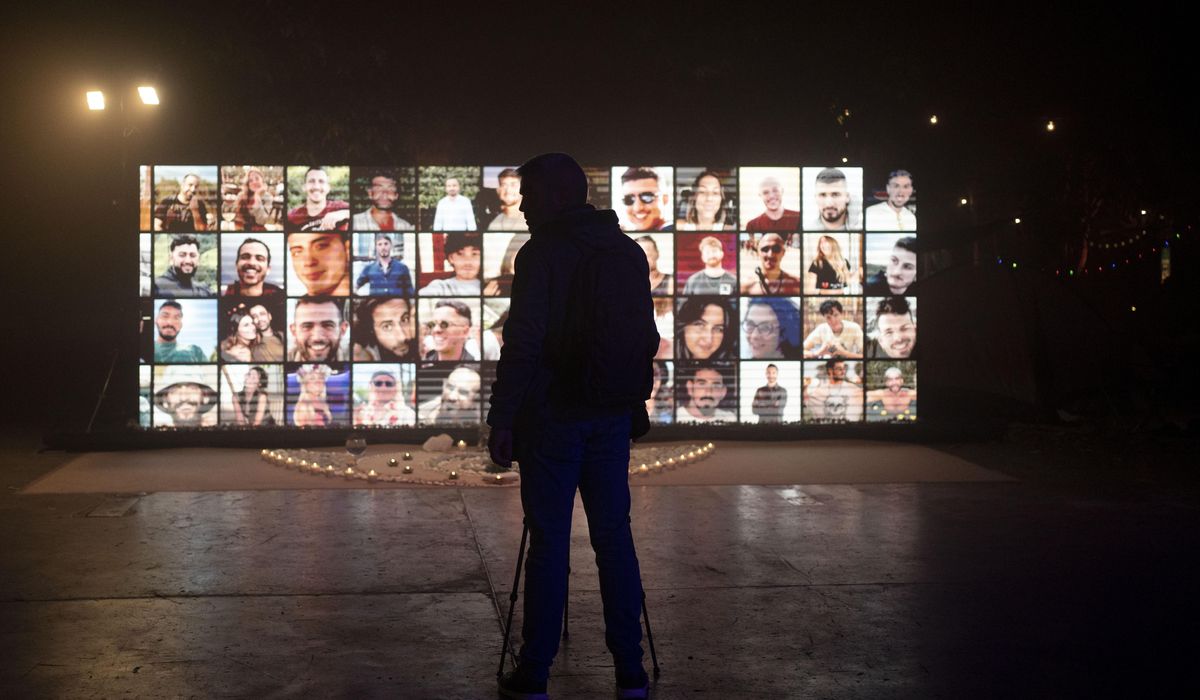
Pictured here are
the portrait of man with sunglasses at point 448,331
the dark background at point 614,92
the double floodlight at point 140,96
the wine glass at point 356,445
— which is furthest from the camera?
the dark background at point 614,92

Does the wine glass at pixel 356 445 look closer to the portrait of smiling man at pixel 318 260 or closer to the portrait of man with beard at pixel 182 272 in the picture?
the portrait of smiling man at pixel 318 260

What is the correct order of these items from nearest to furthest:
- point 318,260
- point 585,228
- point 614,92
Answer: point 585,228 → point 318,260 → point 614,92

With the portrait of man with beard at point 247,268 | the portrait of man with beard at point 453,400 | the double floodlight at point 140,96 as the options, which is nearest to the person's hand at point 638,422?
the portrait of man with beard at point 453,400

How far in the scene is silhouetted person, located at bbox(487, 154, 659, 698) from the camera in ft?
13.2

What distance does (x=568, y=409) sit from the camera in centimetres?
403

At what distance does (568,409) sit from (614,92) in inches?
382

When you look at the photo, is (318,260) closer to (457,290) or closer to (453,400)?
(457,290)

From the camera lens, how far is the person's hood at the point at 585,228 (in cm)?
409

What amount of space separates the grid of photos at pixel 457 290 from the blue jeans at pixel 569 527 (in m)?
7.33

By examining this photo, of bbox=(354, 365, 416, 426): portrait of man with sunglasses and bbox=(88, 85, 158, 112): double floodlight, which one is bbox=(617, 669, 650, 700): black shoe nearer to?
bbox=(354, 365, 416, 426): portrait of man with sunglasses

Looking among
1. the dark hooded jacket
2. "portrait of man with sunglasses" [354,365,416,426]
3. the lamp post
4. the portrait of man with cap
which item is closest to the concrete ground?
the dark hooded jacket

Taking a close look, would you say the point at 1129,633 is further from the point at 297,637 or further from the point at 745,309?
the point at 745,309

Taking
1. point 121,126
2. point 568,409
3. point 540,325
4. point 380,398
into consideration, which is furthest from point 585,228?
point 121,126

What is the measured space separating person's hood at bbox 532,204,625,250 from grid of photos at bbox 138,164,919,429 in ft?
23.9
